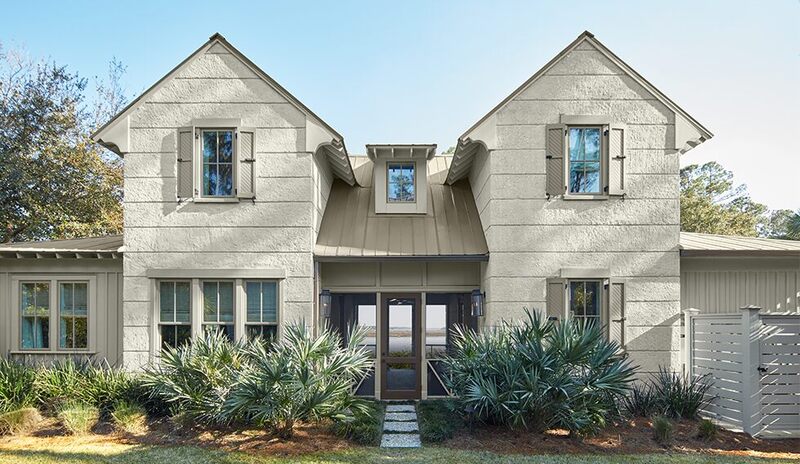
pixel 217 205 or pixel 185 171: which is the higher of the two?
pixel 185 171

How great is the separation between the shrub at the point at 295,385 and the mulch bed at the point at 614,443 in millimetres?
1808

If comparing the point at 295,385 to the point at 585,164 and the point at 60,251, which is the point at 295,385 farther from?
the point at 585,164

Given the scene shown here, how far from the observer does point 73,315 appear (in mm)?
10617

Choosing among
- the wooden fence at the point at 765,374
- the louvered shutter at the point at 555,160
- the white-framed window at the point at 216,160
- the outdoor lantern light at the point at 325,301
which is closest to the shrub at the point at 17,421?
the white-framed window at the point at 216,160

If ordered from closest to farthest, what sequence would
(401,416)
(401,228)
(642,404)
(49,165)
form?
(642,404), (401,416), (401,228), (49,165)

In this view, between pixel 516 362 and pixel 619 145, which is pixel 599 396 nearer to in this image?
pixel 516 362

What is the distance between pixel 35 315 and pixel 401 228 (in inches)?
306

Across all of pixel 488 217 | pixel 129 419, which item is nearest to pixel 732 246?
pixel 488 217

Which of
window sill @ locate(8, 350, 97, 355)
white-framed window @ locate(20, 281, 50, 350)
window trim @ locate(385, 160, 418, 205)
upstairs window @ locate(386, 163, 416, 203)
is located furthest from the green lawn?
upstairs window @ locate(386, 163, 416, 203)

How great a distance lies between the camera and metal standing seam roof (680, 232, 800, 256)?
984cm

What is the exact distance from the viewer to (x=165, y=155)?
10039mm

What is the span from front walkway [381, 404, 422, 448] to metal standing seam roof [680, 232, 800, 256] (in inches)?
241

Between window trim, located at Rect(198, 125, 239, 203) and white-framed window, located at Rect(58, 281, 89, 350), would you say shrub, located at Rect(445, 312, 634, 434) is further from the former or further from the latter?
white-framed window, located at Rect(58, 281, 89, 350)

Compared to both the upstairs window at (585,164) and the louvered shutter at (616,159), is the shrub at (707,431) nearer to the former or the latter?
the louvered shutter at (616,159)
